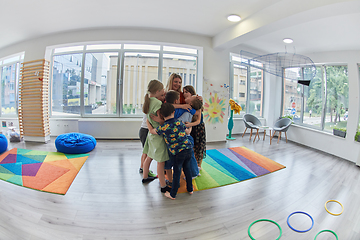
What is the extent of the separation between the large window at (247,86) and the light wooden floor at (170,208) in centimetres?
353

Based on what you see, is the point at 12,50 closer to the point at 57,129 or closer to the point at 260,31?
the point at 57,129

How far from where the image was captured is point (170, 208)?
205cm

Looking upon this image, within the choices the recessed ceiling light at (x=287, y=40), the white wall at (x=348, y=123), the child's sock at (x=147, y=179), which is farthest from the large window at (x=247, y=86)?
the child's sock at (x=147, y=179)

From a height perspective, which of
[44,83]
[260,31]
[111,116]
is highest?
[260,31]

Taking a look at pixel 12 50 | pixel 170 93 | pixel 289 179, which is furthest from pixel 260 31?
pixel 12 50

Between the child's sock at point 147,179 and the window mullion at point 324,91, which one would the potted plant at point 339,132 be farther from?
the child's sock at point 147,179

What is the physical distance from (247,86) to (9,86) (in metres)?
8.76

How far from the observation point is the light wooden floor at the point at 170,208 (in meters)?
1.71

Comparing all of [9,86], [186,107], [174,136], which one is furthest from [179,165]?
[9,86]

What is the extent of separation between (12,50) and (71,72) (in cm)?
190

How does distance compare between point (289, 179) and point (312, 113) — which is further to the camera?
point (312, 113)

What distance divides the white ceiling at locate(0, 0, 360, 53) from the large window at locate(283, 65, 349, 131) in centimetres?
75

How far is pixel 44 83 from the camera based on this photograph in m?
4.61

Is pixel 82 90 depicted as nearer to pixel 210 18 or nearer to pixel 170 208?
pixel 210 18
